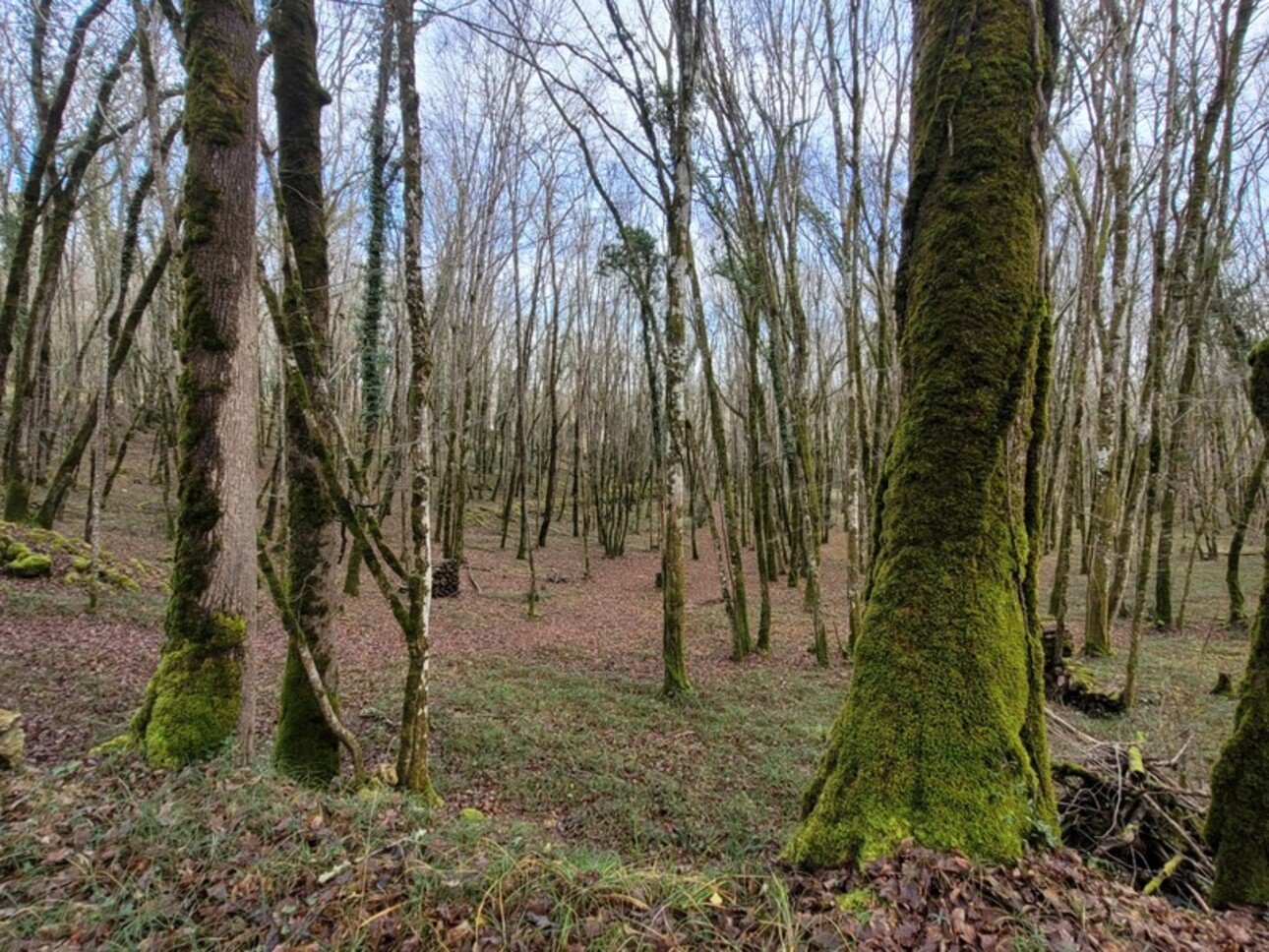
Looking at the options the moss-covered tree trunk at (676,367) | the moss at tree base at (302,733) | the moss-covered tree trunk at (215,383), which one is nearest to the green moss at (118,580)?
the moss at tree base at (302,733)

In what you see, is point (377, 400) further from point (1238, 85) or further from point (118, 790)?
point (1238, 85)

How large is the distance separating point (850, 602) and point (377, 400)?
866 cm

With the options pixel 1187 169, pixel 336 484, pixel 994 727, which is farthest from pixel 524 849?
pixel 1187 169

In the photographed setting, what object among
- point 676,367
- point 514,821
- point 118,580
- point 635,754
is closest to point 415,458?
point 514,821

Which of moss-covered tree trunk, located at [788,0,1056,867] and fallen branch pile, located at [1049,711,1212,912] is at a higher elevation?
moss-covered tree trunk, located at [788,0,1056,867]

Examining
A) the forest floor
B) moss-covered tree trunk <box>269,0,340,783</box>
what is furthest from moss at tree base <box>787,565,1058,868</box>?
moss-covered tree trunk <box>269,0,340,783</box>

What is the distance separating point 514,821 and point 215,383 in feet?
10.0

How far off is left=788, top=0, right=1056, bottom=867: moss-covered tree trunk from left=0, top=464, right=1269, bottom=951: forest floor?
0.31m

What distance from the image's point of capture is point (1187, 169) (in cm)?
851

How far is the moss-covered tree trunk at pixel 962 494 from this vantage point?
7.35ft

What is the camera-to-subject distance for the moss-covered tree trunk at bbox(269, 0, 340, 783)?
411 cm

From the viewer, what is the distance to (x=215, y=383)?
3387 mm

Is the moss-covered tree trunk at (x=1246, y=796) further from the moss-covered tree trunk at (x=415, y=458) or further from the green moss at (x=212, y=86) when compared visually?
the green moss at (x=212, y=86)

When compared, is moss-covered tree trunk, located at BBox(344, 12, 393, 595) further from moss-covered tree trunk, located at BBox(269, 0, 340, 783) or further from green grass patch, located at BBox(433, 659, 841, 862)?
moss-covered tree trunk, located at BBox(269, 0, 340, 783)
